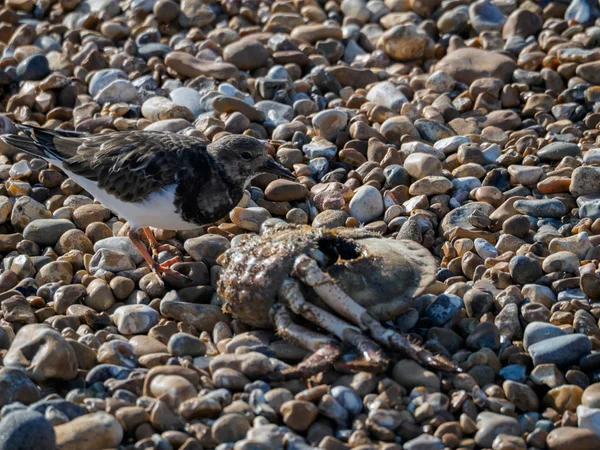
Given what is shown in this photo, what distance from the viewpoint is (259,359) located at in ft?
13.7

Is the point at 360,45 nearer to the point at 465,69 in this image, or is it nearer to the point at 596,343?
the point at 465,69

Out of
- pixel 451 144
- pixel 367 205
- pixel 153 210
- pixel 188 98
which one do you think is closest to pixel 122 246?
pixel 153 210

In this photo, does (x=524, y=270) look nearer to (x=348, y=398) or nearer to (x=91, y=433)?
(x=348, y=398)

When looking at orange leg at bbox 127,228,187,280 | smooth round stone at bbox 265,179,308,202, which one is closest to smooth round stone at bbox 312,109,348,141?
smooth round stone at bbox 265,179,308,202

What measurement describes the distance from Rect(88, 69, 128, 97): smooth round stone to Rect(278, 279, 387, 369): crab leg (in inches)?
151

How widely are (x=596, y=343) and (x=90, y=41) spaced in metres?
5.75

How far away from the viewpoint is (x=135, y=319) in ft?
15.6

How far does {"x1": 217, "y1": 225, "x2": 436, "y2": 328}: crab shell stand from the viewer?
176 inches

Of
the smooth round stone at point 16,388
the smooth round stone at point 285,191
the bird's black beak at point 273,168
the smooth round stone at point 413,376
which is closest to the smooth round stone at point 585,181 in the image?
the smooth round stone at point 285,191

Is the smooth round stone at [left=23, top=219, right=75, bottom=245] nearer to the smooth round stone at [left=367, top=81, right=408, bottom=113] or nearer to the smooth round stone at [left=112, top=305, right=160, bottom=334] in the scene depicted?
the smooth round stone at [left=112, top=305, right=160, bottom=334]

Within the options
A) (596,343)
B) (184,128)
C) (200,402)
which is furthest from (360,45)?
(200,402)

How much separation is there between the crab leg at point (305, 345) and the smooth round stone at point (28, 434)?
3.48 ft

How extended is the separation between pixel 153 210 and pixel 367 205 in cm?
146

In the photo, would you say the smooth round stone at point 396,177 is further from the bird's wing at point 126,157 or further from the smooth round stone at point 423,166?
the bird's wing at point 126,157
